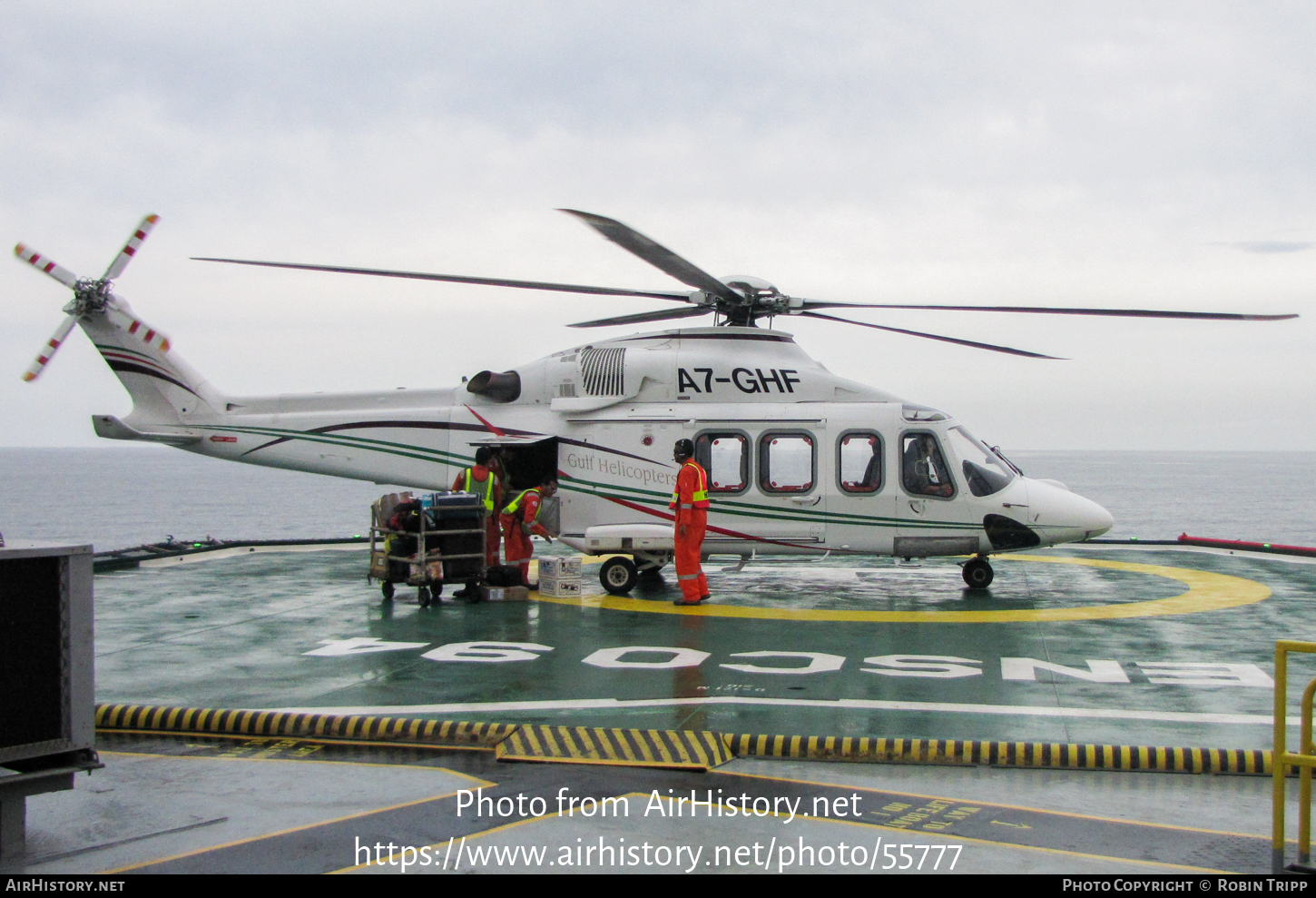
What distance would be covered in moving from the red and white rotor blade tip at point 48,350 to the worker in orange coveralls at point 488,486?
210 inches

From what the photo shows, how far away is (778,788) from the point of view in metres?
6.11

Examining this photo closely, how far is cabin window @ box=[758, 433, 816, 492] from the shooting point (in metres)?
13.6

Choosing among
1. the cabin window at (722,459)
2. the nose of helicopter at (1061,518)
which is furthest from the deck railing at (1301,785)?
the cabin window at (722,459)

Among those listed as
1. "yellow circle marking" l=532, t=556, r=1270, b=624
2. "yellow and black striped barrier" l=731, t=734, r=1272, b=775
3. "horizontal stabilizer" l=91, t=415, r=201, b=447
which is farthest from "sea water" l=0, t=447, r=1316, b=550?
"yellow and black striped barrier" l=731, t=734, r=1272, b=775

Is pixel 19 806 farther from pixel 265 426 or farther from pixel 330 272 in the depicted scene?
pixel 265 426

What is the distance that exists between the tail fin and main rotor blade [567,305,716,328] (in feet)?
17.5

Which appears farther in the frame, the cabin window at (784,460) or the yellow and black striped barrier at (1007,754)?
the cabin window at (784,460)

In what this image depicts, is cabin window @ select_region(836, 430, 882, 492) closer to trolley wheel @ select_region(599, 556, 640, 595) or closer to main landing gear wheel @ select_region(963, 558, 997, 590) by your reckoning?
main landing gear wheel @ select_region(963, 558, 997, 590)

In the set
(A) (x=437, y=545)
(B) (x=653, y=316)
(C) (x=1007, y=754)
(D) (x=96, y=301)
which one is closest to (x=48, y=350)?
(D) (x=96, y=301)

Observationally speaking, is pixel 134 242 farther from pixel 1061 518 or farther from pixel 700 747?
pixel 1061 518

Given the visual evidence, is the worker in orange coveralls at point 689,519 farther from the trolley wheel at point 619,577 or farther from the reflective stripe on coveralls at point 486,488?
the reflective stripe on coveralls at point 486,488

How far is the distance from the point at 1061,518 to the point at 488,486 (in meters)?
7.32

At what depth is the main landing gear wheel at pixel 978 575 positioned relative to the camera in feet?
46.0
